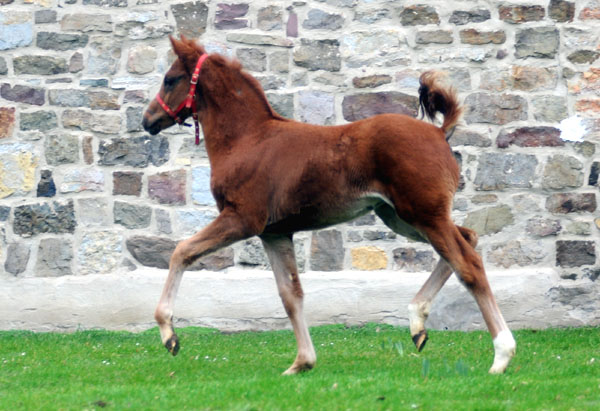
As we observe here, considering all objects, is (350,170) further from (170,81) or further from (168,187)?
(168,187)

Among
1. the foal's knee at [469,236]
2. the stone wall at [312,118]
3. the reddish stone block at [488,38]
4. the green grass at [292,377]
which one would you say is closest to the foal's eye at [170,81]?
→ the green grass at [292,377]

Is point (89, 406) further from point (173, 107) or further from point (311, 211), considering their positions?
point (173, 107)

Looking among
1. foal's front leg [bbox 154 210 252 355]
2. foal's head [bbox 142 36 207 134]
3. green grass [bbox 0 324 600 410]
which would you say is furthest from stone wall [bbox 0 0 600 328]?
foal's front leg [bbox 154 210 252 355]

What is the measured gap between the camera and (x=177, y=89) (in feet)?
20.1

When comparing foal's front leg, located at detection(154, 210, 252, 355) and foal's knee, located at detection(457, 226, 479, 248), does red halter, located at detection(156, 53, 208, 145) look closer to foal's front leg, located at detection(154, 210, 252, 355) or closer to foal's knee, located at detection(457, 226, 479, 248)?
foal's front leg, located at detection(154, 210, 252, 355)

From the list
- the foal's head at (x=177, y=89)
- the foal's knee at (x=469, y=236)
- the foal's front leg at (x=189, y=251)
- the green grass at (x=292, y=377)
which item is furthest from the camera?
the foal's head at (x=177, y=89)

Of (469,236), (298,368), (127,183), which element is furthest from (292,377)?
(127,183)

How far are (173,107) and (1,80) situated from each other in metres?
3.30

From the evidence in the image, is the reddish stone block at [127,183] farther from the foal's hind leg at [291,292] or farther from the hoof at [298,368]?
the hoof at [298,368]

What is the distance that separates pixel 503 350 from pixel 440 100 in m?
1.70

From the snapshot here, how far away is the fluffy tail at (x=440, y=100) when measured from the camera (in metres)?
5.86

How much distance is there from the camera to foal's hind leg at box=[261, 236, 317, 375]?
5.84m

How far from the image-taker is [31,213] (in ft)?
28.2

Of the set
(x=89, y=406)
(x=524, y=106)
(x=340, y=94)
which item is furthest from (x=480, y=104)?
(x=89, y=406)
